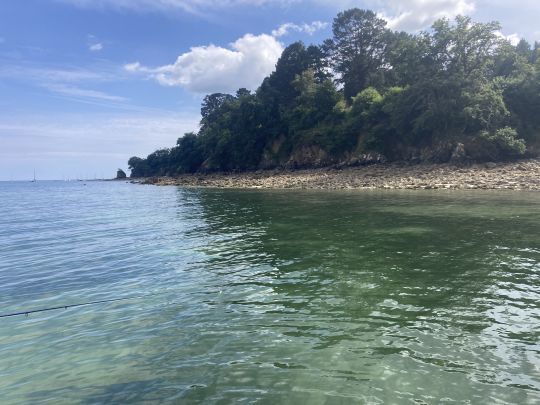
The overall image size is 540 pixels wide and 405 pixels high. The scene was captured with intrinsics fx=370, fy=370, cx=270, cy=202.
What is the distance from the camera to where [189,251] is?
16750 millimetres

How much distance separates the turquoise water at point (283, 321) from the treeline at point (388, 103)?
1706 inches

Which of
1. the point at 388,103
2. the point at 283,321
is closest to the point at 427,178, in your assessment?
the point at 388,103

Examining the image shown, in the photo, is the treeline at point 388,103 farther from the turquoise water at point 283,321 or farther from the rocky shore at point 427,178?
the turquoise water at point 283,321

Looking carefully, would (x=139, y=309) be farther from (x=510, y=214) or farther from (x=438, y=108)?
(x=438, y=108)

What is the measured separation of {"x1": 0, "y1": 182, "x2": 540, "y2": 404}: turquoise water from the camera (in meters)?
5.92

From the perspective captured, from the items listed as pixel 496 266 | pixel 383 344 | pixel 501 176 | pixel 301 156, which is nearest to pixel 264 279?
pixel 383 344

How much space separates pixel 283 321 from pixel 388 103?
207 ft

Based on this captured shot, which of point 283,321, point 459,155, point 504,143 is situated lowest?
point 283,321

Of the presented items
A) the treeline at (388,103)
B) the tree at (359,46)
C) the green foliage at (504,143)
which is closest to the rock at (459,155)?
the treeline at (388,103)

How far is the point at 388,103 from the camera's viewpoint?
2544 inches

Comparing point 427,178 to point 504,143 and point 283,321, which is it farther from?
point 283,321

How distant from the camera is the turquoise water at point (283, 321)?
5.92 m

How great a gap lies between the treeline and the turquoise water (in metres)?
43.3

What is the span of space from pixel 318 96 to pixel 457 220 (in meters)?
66.1
